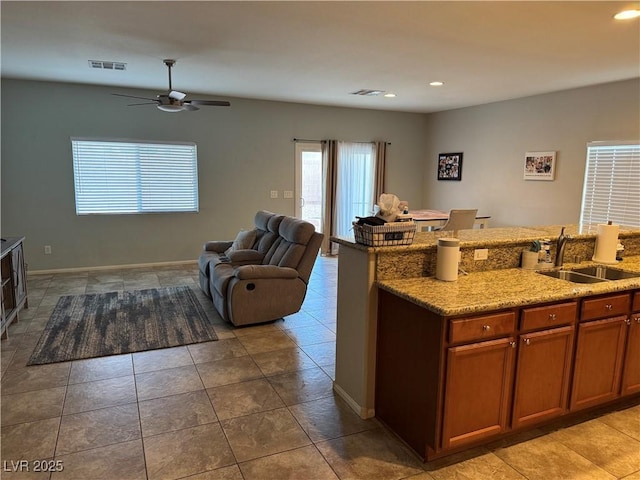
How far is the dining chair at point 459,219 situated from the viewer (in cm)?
624

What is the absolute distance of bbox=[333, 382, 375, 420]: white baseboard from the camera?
2727 mm

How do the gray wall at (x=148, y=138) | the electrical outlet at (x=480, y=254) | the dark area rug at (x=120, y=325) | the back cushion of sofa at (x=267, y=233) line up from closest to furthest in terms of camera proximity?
the electrical outlet at (x=480, y=254) → the dark area rug at (x=120, y=325) → the back cushion of sofa at (x=267, y=233) → the gray wall at (x=148, y=138)

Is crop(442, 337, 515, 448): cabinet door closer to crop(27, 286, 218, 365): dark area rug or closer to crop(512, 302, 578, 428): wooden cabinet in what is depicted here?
crop(512, 302, 578, 428): wooden cabinet

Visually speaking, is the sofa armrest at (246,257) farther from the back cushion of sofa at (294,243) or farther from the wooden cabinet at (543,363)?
the wooden cabinet at (543,363)

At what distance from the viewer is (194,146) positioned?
6836 mm

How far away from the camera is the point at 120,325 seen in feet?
14.1

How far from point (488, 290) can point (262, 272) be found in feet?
7.69

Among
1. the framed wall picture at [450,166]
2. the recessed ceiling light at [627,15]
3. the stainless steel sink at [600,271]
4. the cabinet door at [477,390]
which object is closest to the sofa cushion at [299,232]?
the stainless steel sink at [600,271]

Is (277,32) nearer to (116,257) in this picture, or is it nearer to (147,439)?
(147,439)

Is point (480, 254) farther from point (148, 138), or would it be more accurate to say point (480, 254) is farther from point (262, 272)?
point (148, 138)

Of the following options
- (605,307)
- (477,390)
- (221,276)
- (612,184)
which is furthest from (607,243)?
(221,276)

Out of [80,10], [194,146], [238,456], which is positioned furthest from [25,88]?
[238,456]

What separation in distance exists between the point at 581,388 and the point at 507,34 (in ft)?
9.18

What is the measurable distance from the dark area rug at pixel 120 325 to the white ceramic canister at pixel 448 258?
233 centimetres
